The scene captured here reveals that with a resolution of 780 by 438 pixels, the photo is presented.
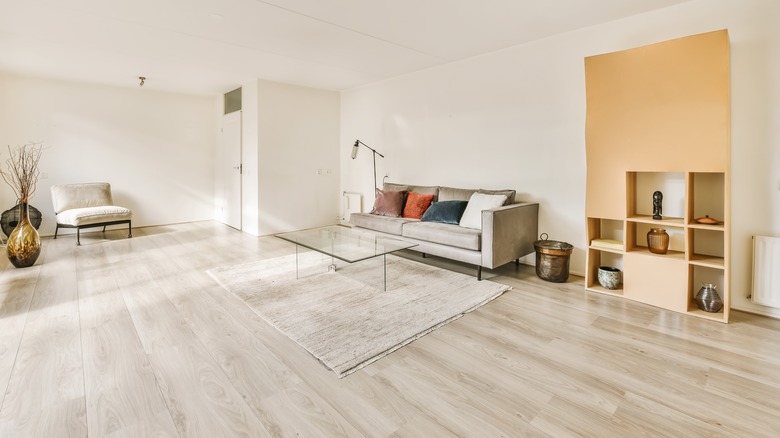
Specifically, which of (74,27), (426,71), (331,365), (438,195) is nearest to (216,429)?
(331,365)

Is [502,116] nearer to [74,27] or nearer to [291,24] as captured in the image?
[291,24]

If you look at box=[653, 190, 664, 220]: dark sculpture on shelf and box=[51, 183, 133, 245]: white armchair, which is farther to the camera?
box=[51, 183, 133, 245]: white armchair

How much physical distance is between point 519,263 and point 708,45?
99.3 inches

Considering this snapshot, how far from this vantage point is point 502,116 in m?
4.37

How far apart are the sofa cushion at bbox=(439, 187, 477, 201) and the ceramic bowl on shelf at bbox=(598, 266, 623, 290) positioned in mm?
1676

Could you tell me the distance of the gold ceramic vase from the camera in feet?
13.0

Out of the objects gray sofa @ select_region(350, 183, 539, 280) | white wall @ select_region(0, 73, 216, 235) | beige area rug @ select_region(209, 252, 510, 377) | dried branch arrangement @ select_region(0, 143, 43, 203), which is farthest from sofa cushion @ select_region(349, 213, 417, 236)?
dried branch arrangement @ select_region(0, 143, 43, 203)

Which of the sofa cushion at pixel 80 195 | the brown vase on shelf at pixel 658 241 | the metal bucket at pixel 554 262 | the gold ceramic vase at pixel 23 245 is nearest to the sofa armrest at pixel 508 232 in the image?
the metal bucket at pixel 554 262

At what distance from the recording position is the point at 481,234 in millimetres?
3670

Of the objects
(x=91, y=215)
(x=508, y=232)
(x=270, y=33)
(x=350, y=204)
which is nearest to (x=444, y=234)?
(x=508, y=232)

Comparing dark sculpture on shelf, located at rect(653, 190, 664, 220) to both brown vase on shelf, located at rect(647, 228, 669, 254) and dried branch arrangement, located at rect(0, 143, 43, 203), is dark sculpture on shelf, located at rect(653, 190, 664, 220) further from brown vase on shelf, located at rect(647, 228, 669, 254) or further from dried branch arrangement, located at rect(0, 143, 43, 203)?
dried branch arrangement, located at rect(0, 143, 43, 203)

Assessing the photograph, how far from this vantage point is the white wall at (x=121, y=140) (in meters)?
5.62

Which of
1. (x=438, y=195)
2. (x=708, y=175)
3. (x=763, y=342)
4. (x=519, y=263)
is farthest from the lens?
(x=438, y=195)

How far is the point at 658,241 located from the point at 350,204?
15.2 feet
